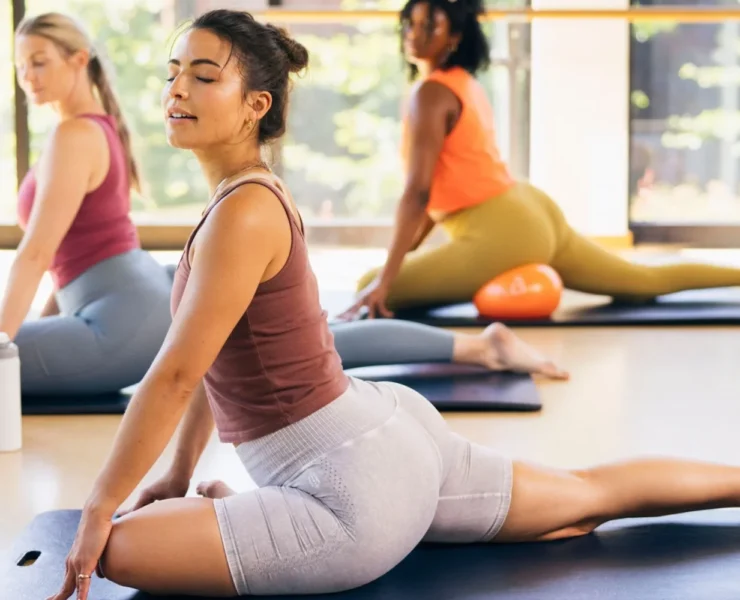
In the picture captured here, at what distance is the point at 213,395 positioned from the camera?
1.61 metres

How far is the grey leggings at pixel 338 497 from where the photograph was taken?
150cm

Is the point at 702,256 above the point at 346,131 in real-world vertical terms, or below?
below

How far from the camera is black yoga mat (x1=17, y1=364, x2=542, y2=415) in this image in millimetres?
2699

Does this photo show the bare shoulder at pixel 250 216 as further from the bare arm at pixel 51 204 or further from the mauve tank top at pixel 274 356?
the bare arm at pixel 51 204

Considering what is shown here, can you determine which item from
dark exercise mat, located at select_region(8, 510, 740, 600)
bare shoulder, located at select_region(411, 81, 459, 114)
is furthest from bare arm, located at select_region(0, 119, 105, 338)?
bare shoulder, located at select_region(411, 81, 459, 114)

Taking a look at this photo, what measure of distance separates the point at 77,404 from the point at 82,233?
1.27 feet

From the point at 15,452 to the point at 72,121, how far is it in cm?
73

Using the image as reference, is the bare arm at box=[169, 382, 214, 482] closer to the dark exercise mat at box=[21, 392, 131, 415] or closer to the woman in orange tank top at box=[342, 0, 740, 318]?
the dark exercise mat at box=[21, 392, 131, 415]

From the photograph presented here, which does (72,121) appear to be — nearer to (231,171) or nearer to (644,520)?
(231,171)

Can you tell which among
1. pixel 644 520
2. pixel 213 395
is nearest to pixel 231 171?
pixel 213 395

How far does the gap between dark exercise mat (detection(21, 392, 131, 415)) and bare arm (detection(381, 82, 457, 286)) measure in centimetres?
115

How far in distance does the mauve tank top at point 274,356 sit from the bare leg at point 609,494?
1.11 ft

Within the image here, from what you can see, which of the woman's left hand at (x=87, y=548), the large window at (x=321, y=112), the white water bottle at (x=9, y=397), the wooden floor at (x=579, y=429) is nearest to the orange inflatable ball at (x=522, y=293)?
the wooden floor at (x=579, y=429)

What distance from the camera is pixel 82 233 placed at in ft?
8.87
